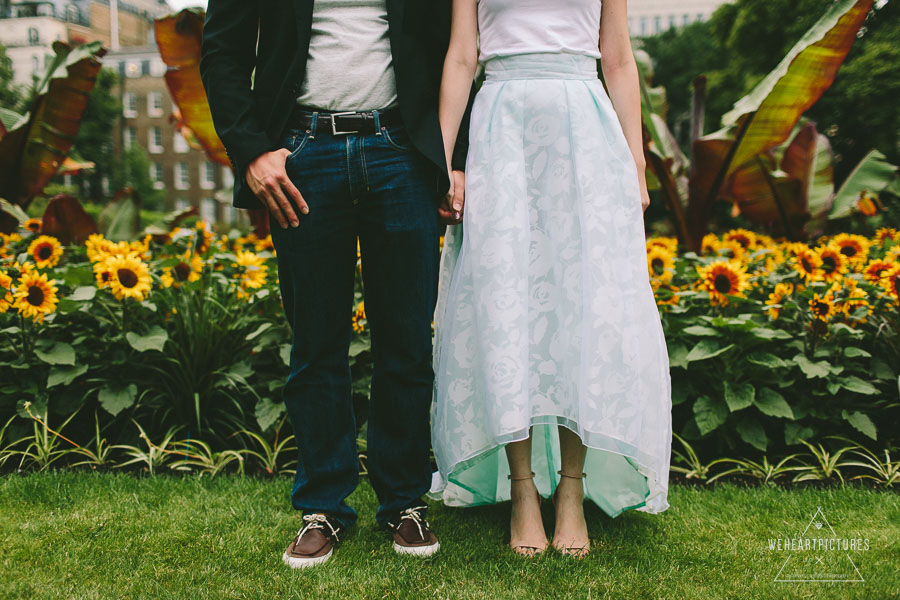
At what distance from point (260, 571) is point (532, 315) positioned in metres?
1.09

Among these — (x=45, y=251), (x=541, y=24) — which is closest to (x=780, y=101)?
(x=541, y=24)

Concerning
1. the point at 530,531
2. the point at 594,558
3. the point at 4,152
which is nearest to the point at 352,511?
the point at 530,531

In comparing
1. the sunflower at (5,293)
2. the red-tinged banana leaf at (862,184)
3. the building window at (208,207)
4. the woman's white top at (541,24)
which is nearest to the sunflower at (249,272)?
the sunflower at (5,293)

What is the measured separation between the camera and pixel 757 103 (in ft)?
14.0

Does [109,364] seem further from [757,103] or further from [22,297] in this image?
[757,103]

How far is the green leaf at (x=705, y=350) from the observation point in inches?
106

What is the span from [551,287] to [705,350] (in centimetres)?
111

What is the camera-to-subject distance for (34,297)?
2787mm

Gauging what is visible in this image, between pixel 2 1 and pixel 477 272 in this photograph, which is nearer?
pixel 477 272

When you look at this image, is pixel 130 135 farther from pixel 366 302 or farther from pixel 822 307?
pixel 822 307

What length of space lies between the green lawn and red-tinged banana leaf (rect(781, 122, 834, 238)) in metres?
3.73

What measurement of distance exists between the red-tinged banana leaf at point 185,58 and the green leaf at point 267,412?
6.71 feet

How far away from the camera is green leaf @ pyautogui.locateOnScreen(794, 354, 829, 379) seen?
104 inches

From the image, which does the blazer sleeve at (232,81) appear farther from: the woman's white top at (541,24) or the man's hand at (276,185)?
the woman's white top at (541,24)
